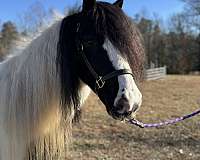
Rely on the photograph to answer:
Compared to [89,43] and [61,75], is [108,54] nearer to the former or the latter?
[89,43]

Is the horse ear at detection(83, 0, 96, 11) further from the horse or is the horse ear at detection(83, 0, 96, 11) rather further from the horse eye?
the horse eye

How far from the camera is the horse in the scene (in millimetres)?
1797

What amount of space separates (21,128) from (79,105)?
380 mm

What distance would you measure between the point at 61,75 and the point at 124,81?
1.36 feet

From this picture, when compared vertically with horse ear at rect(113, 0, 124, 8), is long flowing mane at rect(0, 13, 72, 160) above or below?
below

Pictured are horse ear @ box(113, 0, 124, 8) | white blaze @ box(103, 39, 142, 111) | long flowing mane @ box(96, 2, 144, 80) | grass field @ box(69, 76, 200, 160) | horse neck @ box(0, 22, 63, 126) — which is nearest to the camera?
white blaze @ box(103, 39, 142, 111)

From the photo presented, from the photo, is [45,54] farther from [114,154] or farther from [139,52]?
[114,154]

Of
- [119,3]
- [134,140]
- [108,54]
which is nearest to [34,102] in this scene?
[108,54]

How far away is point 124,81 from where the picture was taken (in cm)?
170

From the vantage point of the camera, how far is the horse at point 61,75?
180 cm

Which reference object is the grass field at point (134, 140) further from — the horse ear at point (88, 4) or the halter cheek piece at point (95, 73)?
the horse ear at point (88, 4)

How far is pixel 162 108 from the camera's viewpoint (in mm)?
8281

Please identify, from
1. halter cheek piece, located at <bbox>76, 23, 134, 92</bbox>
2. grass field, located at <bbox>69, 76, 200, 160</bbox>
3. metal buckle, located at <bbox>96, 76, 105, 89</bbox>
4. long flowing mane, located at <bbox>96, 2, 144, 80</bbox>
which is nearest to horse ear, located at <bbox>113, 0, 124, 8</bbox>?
long flowing mane, located at <bbox>96, 2, 144, 80</bbox>

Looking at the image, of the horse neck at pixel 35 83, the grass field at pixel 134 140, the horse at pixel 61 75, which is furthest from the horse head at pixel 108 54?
the grass field at pixel 134 140
